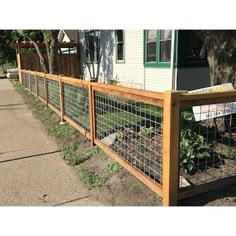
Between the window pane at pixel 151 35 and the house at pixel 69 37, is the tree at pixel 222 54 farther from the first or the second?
the house at pixel 69 37

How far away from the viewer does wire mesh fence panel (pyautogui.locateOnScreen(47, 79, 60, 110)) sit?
26.2ft

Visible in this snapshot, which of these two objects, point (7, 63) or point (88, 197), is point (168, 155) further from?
point (7, 63)

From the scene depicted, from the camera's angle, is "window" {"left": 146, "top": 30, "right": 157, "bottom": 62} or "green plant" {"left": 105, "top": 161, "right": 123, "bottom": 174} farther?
"window" {"left": 146, "top": 30, "right": 157, "bottom": 62}

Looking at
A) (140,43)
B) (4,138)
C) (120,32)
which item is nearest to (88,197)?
(4,138)

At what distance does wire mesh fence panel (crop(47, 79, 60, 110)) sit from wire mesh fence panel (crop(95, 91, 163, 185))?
10.0 feet

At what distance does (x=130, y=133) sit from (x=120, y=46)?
30.3ft

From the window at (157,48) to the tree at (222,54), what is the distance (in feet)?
16.0

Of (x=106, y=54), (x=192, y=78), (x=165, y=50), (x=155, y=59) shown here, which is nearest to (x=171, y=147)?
(x=192, y=78)

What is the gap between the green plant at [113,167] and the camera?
165 inches

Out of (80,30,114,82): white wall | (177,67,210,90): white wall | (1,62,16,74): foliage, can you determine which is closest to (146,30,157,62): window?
(177,67,210,90): white wall

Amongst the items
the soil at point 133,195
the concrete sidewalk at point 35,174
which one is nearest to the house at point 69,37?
the concrete sidewalk at point 35,174

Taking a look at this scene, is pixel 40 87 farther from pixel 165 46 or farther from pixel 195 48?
pixel 195 48

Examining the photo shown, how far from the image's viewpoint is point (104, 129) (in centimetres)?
516

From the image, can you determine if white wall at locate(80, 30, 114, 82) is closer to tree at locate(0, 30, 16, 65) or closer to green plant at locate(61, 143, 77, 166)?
green plant at locate(61, 143, 77, 166)
